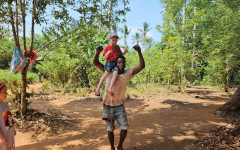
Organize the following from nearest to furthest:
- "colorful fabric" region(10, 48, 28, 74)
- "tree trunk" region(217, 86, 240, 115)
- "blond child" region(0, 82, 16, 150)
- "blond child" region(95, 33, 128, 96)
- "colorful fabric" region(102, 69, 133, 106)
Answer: "blond child" region(0, 82, 16, 150) < "blond child" region(95, 33, 128, 96) < "colorful fabric" region(102, 69, 133, 106) < "colorful fabric" region(10, 48, 28, 74) < "tree trunk" region(217, 86, 240, 115)

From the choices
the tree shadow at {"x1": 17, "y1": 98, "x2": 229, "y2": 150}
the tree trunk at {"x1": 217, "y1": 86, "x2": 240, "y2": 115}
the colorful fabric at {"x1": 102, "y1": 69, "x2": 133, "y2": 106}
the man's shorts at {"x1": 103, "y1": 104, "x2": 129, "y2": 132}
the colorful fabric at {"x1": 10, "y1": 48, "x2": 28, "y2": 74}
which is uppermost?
the colorful fabric at {"x1": 10, "y1": 48, "x2": 28, "y2": 74}

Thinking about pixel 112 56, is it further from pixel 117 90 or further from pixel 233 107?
pixel 233 107

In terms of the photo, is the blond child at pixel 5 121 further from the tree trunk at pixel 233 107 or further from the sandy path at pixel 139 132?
the tree trunk at pixel 233 107

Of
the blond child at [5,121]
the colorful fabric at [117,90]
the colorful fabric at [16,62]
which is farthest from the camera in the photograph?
the colorful fabric at [16,62]

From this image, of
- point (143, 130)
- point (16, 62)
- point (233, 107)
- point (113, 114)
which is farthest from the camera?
point (233, 107)

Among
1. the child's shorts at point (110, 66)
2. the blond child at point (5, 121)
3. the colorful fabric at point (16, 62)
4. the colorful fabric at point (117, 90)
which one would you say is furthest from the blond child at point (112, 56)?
the colorful fabric at point (16, 62)

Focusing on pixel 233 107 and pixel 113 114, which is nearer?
pixel 113 114

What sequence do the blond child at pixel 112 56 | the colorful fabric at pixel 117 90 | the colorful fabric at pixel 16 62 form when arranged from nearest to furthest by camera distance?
the blond child at pixel 112 56 → the colorful fabric at pixel 117 90 → the colorful fabric at pixel 16 62

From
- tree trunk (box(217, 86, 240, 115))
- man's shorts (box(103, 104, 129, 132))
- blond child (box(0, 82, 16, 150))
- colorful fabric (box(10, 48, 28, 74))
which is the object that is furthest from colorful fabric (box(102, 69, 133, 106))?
tree trunk (box(217, 86, 240, 115))

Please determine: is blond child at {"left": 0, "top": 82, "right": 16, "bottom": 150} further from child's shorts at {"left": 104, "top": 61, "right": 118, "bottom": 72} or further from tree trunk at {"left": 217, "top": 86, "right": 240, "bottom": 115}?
tree trunk at {"left": 217, "top": 86, "right": 240, "bottom": 115}

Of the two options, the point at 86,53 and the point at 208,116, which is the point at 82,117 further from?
the point at 86,53

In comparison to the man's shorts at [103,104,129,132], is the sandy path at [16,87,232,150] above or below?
below

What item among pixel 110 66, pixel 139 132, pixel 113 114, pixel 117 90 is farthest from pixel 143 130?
pixel 110 66

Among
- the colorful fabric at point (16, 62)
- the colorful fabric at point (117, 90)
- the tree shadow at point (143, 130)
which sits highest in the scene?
the colorful fabric at point (16, 62)
